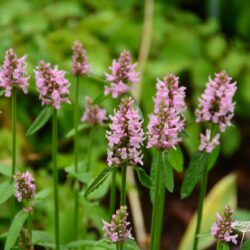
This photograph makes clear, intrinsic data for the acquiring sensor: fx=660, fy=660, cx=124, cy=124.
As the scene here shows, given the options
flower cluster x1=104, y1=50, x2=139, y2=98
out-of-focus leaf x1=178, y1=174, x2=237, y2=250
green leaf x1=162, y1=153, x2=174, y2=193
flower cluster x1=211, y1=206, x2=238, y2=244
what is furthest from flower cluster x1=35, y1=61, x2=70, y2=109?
out-of-focus leaf x1=178, y1=174, x2=237, y2=250

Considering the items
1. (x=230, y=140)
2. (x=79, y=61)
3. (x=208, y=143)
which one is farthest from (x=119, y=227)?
(x=230, y=140)

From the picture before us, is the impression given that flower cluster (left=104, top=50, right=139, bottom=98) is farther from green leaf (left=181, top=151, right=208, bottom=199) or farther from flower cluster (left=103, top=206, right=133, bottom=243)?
flower cluster (left=103, top=206, right=133, bottom=243)

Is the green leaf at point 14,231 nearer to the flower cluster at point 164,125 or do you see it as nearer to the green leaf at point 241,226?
the flower cluster at point 164,125

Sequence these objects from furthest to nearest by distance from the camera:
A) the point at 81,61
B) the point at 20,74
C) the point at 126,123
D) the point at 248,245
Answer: the point at 81,61 → the point at 20,74 → the point at 248,245 → the point at 126,123

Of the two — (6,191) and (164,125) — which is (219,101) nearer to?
(164,125)

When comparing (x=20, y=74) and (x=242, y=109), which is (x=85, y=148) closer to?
(x=242, y=109)

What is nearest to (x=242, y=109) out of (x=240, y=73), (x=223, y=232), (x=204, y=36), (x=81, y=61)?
(x=240, y=73)

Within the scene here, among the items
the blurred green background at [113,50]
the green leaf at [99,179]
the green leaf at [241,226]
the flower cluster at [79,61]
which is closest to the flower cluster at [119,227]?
the green leaf at [99,179]

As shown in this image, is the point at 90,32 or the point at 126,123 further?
the point at 90,32
